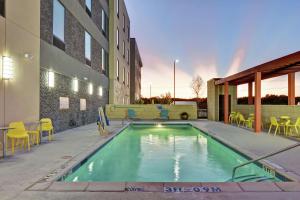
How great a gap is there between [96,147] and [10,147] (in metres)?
2.26

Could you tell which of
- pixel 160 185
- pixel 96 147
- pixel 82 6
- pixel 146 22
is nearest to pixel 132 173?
pixel 96 147

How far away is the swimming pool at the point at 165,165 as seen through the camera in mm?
6184

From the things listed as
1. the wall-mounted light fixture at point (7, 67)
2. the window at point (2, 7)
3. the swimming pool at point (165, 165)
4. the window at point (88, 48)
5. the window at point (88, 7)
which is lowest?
the swimming pool at point (165, 165)

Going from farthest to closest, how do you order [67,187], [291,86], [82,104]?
1. [82,104]
2. [291,86]
3. [67,187]

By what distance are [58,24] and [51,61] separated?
1890mm

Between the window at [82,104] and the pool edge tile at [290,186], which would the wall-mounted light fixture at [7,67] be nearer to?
the pool edge tile at [290,186]

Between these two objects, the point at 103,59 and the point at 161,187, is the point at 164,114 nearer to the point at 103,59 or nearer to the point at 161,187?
the point at 103,59

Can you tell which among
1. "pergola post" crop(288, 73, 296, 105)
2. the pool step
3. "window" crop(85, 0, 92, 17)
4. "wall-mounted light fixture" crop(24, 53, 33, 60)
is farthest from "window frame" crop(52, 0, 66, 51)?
"pergola post" crop(288, 73, 296, 105)

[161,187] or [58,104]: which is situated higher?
[58,104]

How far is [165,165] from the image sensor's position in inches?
297

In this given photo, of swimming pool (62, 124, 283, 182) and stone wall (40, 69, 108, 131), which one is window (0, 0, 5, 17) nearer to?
stone wall (40, 69, 108, 131)

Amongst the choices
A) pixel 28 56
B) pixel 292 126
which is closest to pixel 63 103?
pixel 28 56

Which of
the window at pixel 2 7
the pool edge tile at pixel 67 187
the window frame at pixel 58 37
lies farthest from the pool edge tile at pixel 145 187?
the window frame at pixel 58 37

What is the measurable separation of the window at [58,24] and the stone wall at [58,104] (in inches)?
52.2
